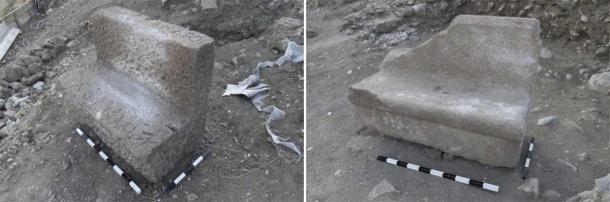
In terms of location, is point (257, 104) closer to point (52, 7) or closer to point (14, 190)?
point (14, 190)

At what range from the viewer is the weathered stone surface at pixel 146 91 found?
302cm

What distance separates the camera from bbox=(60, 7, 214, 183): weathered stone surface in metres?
3.02

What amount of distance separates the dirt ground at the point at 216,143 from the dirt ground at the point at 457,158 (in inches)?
8.5

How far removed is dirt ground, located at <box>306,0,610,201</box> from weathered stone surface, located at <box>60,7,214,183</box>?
91 centimetres

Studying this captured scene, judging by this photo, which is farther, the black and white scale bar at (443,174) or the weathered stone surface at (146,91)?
the weathered stone surface at (146,91)

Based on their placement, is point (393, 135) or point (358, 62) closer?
point (393, 135)

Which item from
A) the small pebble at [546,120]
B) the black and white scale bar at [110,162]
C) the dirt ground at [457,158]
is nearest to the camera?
the dirt ground at [457,158]

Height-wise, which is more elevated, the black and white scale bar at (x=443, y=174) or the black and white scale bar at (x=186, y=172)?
the black and white scale bar at (x=443, y=174)

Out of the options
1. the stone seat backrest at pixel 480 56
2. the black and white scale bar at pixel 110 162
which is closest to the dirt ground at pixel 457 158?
the stone seat backrest at pixel 480 56

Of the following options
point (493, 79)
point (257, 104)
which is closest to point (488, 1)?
point (493, 79)

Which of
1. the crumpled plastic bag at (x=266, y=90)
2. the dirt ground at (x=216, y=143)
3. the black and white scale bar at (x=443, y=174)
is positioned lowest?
the dirt ground at (x=216, y=143)

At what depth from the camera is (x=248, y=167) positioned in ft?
11.2

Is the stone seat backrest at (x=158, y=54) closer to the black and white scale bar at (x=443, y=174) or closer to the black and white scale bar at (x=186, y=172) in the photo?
the black and white scale bar at (x=186, y=172)

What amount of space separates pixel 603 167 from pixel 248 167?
7.13 ft
